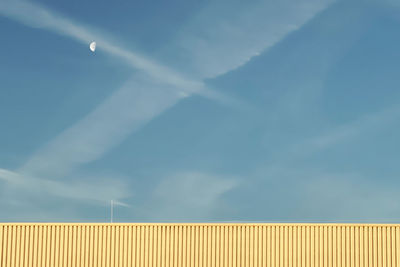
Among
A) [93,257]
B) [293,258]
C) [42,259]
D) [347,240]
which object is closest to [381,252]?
[347,240]

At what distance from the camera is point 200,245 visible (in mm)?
31359

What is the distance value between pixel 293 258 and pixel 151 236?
20.4 feet

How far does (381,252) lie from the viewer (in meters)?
31.1

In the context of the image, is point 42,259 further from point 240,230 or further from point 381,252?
point 381,252

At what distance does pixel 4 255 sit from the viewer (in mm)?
31719

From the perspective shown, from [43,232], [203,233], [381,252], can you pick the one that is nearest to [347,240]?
[381,252]

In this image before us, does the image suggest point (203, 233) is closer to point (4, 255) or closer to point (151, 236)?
point (151, 236)

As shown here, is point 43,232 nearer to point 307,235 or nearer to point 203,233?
point 203,233

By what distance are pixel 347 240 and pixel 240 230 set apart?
4.63 meters

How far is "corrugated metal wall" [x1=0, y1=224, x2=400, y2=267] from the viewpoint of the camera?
31.2 meters

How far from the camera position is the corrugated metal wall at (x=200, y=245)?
102 ft

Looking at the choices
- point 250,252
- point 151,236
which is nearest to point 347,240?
point 250,252

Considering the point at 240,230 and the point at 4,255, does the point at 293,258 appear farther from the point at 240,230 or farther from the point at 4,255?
the point at 4,255

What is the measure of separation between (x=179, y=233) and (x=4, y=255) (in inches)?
304
